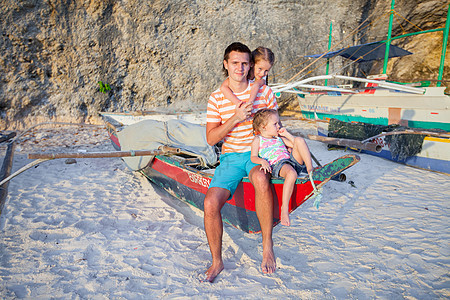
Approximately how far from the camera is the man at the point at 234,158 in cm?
221

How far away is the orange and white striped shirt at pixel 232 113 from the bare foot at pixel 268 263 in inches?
39.0

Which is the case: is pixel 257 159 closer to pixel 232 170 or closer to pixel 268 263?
pixel 232 170

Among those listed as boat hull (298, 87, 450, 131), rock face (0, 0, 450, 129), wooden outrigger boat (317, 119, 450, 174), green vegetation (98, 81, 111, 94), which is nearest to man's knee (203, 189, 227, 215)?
wooden outrigger boat (317, 119, 450, 174)

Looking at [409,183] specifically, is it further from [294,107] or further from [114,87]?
[114,87]

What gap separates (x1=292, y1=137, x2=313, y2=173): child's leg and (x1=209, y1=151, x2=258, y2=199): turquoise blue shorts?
458 mm

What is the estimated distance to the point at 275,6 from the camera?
1238 cm

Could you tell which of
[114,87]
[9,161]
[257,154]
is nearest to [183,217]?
[257,154]

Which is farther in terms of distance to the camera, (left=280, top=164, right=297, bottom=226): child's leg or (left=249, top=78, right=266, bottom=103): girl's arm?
(left=249, top=78, right=266, bottom=103): girl's arm

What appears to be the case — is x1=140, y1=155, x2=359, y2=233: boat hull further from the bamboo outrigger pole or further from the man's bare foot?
the man's bare foot

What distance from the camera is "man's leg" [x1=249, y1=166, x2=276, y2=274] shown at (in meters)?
2.21

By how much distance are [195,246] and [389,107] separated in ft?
26.2

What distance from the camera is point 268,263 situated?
228cm

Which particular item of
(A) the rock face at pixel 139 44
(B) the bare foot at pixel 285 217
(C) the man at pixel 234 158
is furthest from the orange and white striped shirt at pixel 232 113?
(A) the rock face at pixel 139 44

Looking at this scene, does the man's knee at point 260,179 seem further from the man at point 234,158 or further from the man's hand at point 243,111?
the man's hand at point 243,111
